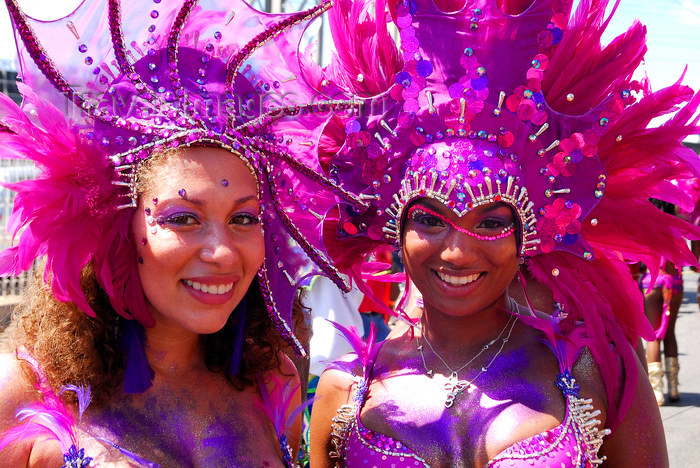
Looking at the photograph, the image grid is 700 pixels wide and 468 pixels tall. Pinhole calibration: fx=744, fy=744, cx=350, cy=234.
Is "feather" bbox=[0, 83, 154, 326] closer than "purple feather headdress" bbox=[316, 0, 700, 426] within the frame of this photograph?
Yes

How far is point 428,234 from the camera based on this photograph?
89.6 inches

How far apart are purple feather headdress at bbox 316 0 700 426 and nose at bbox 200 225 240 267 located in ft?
1.99

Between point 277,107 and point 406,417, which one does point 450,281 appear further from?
point 277,107

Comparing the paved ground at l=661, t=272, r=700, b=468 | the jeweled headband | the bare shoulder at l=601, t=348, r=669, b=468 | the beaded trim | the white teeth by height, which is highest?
the jeweled headband

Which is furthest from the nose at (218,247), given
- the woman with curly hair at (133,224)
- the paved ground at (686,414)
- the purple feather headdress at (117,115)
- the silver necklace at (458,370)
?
the paved ground at (686,414)

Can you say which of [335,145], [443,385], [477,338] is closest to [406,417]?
[443,385]

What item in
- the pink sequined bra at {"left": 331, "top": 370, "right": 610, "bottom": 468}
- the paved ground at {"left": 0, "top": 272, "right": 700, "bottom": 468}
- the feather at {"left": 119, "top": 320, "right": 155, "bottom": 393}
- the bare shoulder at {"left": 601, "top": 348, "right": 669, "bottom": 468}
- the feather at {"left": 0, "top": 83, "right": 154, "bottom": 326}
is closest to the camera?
the feather at {"left": 0, "top": 83, "right": 154, "bottom": 326}

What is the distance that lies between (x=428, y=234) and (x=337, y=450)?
2.55 ft

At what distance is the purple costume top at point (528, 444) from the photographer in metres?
2.19

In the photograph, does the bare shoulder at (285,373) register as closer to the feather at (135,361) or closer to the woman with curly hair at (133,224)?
the woman with curly hair at (133,224)

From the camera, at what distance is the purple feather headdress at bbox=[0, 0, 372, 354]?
1915 millimetres

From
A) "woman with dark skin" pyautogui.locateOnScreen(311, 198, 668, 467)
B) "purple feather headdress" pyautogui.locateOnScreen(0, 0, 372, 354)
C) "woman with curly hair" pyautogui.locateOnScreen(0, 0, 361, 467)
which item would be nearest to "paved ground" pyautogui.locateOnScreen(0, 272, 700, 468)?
"woman with curly hair" pyautogui.locateOnScreen(0, 0, 361, 467)

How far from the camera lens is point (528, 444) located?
2199mm

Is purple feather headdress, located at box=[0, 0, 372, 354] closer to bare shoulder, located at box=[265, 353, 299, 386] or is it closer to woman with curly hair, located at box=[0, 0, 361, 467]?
woman with curly hair, located at box=[0, 0, 361, 467]
